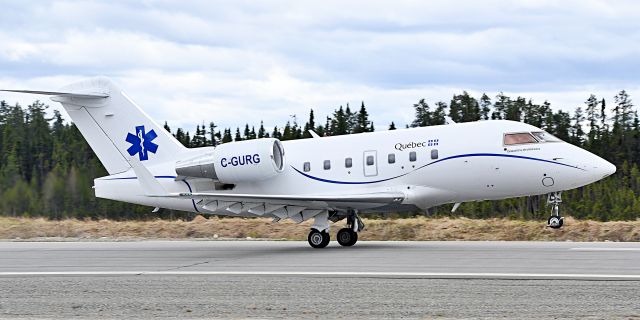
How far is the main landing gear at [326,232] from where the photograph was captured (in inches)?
979

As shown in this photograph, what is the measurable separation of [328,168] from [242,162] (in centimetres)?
241

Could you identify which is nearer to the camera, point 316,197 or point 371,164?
point 316,197

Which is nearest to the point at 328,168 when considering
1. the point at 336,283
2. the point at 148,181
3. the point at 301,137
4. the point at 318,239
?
the point at 318,239

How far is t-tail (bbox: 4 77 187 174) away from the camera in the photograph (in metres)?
27.4

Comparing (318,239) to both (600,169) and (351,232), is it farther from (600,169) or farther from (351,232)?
(600,169)

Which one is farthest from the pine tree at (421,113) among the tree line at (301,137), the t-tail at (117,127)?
the t-tail at (117,127)

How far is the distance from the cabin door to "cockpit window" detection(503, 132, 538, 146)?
3.52 meters

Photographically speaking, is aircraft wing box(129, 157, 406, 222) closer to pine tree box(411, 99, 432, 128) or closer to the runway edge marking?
the runway edge marking

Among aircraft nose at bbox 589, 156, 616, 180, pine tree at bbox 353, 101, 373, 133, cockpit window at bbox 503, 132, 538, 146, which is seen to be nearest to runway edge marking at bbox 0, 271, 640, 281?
aircraft nose at bbox 589, 156, 616, 180

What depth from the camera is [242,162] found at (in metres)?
25.5

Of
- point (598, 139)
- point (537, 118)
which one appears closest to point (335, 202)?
point (598, 139)

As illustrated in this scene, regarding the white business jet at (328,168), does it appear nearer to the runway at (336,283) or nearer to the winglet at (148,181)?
the winglet at (148,181)

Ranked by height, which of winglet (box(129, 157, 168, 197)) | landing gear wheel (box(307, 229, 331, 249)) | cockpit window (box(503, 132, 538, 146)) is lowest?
landing gear wheel (box(307, 229, 331, 249))

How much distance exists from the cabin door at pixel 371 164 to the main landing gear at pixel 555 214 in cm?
469
